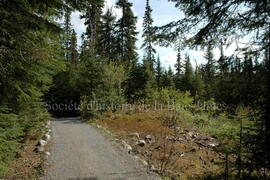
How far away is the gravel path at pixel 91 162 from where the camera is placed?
12.9 feet

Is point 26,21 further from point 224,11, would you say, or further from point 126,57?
point 126,57

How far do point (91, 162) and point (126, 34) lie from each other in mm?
18223

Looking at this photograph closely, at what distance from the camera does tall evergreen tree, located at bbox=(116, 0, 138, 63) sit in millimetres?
20688

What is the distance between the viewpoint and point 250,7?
8.13 feet

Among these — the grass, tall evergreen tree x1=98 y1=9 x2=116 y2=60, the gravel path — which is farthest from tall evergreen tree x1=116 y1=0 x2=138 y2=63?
the gravel path

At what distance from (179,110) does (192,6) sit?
8664 mm

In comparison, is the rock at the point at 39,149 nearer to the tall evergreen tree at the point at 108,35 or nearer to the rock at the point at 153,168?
the rock at the point at 153,168

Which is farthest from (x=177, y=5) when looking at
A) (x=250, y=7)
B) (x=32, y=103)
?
(x=32, y=103)

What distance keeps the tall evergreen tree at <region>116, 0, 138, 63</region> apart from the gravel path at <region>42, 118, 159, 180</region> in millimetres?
15428

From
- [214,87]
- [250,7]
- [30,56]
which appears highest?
[250,7]

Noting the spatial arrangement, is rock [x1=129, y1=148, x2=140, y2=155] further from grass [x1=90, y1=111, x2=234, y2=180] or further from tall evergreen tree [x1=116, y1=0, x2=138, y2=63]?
tall evergreen tree [x1=116, y1=0, x2=138, y2=63]

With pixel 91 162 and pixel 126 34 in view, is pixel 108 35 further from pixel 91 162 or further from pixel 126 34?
pixel 91 162

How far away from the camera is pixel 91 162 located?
15.3 ft

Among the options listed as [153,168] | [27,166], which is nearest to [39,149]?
[27,166]
